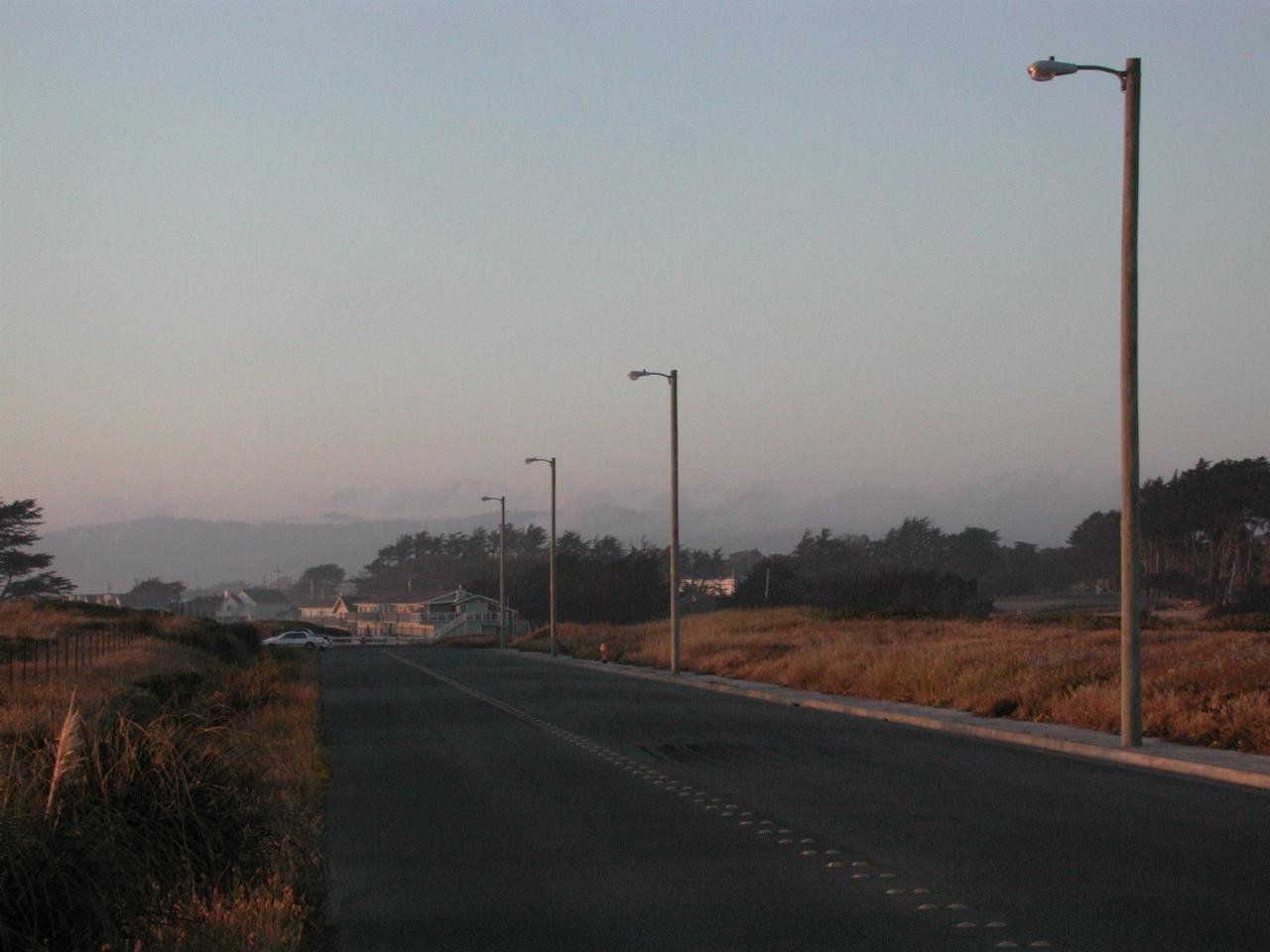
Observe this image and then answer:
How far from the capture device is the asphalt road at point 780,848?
29.0 feet

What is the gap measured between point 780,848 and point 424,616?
479 ft

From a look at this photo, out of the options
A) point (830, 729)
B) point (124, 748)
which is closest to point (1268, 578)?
point (830, 729)

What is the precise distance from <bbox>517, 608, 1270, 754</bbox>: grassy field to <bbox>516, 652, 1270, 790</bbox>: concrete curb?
514 millimetres

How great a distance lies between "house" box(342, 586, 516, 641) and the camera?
14488 centimetres

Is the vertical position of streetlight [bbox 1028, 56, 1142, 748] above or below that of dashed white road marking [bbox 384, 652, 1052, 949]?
above

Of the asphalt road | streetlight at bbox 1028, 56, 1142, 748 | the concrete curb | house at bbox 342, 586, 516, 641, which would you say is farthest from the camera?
house at bbox 342, 586, 516, 641

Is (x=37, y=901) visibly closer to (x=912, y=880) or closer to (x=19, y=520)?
(x=912, y=880)

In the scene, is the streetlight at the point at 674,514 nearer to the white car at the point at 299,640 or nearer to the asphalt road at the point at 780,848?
the asphalt road at the point at 780,848

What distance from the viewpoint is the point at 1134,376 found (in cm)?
2042

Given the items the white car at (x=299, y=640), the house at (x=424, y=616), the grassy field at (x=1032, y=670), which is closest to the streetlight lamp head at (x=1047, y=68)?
the grassy field at (x=1032, y=670)

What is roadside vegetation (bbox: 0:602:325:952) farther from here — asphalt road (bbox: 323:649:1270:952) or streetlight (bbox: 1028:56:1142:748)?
streetlight (bbox: 1028:56:1142:748)

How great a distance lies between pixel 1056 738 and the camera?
20.8 meters

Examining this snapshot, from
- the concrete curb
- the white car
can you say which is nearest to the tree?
the white car

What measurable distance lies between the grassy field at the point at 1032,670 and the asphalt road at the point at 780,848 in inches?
103
